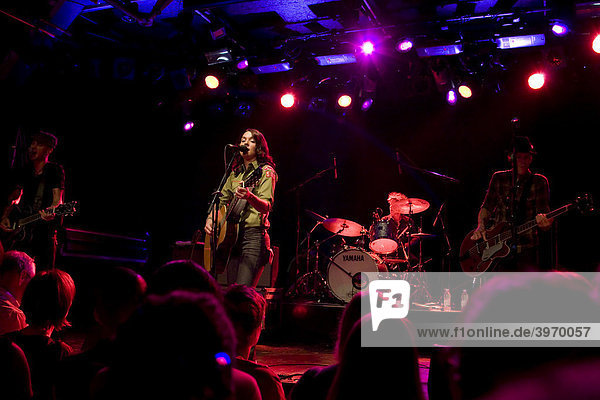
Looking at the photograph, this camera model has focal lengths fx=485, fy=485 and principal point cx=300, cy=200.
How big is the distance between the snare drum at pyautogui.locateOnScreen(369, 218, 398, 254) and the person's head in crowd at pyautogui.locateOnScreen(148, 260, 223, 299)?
6068 millimetres

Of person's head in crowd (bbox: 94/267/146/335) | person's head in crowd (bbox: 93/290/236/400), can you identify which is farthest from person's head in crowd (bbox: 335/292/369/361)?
person's head in crowd (bbox: 94/267/146/335)

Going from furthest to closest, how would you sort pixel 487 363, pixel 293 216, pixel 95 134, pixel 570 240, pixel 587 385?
pixel 293 216 < pixel 95 134 < pixel 570 240 < pixel 487 363 < pixel 587 385

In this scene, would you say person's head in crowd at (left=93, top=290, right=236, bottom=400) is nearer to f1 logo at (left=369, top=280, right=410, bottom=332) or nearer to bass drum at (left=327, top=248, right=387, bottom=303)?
f1 logo at (left=369, top=280, right=410, bottom=332)

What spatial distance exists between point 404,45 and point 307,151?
343 centimetres

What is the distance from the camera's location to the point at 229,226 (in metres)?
4.97

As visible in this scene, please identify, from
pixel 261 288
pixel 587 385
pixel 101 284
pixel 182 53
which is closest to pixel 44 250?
pixel 261 288

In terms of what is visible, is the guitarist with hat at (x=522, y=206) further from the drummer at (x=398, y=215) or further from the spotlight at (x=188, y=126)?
the spotlight at (x=188, y=126)

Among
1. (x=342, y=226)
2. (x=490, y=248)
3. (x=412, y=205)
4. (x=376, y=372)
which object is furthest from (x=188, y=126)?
(x=376, y=372)

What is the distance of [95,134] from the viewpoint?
851 centimetres

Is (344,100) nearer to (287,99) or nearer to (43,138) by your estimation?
(287,99)

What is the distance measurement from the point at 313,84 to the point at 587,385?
23.7 ft

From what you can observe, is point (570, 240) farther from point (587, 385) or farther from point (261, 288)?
point (587, 385)

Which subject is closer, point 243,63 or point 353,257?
point 243,63

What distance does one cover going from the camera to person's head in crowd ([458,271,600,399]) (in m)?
1.29
